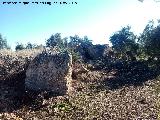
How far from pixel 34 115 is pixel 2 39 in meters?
88.9

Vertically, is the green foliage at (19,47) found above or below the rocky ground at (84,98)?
above

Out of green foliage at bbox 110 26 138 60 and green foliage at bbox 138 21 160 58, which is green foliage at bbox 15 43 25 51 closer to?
green foliage at bbox 110 26 138 60

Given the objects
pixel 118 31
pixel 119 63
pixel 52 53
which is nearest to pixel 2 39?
pixel 118 31

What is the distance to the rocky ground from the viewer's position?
76.1 ft

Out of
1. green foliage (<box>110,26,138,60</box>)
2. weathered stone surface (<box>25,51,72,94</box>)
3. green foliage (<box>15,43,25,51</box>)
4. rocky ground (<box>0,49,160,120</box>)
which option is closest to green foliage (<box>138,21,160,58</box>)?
green foliage (<box>110,26,138,60</box>)

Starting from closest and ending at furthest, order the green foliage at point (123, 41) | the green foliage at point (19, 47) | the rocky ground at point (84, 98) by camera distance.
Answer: the rocky ground at point (84, 98) → the green foliage at point (123, 41) → the green foliage at point (19, 47)

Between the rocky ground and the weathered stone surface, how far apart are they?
95 centimetres

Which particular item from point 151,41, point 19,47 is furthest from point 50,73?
point 19,47

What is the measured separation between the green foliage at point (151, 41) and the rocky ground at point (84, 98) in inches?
389

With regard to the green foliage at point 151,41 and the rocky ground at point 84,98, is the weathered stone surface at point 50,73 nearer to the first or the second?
the rocky ground at point 84,98

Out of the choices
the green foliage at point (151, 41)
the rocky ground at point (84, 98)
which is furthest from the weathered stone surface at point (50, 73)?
the green foliage at point (151, 41)

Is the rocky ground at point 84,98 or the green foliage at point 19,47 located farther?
the green foliage at point 19,47

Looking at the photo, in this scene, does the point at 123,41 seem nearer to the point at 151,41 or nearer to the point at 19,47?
the point at 151,41

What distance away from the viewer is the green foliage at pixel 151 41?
155ft
